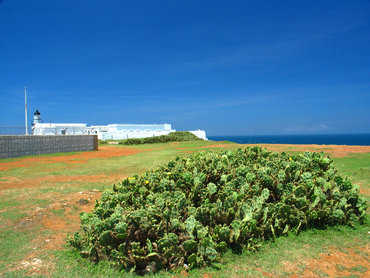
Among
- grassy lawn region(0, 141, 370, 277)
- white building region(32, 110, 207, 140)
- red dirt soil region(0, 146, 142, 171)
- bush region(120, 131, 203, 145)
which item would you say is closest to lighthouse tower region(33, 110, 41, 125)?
white building region(32, 110, 207, 140)

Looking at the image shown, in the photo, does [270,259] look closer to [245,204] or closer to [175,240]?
[245,204]

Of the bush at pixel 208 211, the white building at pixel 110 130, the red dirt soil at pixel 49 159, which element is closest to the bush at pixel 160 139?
the white building at pixel 110 130

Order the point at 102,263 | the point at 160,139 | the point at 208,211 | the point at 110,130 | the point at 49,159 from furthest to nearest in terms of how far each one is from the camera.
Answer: the point at 110,130 → the point at 160,139 → the point at 49,159 → the point at 208,211 → the point at 102,263

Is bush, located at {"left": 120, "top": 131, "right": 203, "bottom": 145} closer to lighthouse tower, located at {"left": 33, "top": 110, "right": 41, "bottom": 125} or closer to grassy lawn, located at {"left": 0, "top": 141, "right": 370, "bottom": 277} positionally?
lighthouse tower, located at {"left": 33, "top": 110, "right": 41, "bottom": 125}

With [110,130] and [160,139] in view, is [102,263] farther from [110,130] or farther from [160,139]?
[110,130]

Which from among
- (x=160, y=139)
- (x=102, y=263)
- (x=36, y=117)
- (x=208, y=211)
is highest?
(x=36, y=117)

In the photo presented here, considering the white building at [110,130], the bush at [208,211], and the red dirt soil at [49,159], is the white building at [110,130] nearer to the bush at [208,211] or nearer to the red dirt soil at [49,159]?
the red dirt soil at [49,159]

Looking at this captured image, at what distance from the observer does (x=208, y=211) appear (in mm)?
3832

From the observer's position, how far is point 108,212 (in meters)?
3.77

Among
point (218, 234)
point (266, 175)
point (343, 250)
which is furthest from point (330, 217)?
point (218, 234)

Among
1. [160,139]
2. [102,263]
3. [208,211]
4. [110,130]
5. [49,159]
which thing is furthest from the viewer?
[110,130]

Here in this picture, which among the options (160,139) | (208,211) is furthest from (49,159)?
(160,139)

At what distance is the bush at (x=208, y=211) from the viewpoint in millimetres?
3271

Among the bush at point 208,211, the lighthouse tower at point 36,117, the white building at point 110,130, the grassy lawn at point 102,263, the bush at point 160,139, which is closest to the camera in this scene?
the grassy lawn at point 102,263
